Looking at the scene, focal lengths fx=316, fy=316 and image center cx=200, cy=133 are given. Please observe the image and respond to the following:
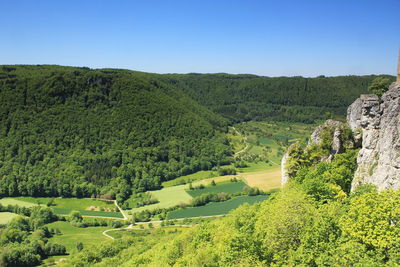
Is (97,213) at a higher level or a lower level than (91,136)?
lower

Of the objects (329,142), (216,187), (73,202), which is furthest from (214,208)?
(329,142)

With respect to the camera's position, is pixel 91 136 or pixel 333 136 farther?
pixel 91 136

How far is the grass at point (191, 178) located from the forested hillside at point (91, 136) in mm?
3450

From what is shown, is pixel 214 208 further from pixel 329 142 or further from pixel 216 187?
pixel 329 142

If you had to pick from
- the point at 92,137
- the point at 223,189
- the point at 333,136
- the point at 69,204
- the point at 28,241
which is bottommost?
the point at 28,241

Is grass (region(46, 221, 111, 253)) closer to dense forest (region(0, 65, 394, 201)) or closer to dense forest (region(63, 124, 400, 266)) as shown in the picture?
dense forest (region(0, 65, 394, 201))

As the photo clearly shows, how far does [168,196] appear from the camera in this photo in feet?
392

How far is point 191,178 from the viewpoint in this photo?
461ft

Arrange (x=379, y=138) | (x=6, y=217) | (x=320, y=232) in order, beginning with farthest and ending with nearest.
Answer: (x=6, y=217) → (x=379, y=138) → (x=320, y=232)

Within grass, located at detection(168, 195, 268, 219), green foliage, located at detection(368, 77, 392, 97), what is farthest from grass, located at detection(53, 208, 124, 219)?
green foliage, located at detection(368, 77, 392, 97)

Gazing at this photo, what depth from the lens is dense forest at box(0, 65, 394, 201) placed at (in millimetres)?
127750

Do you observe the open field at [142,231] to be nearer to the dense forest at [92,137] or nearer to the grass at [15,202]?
the dense forest at [92,137]

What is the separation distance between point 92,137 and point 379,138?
134786 millimetres

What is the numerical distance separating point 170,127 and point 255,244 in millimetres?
149930
